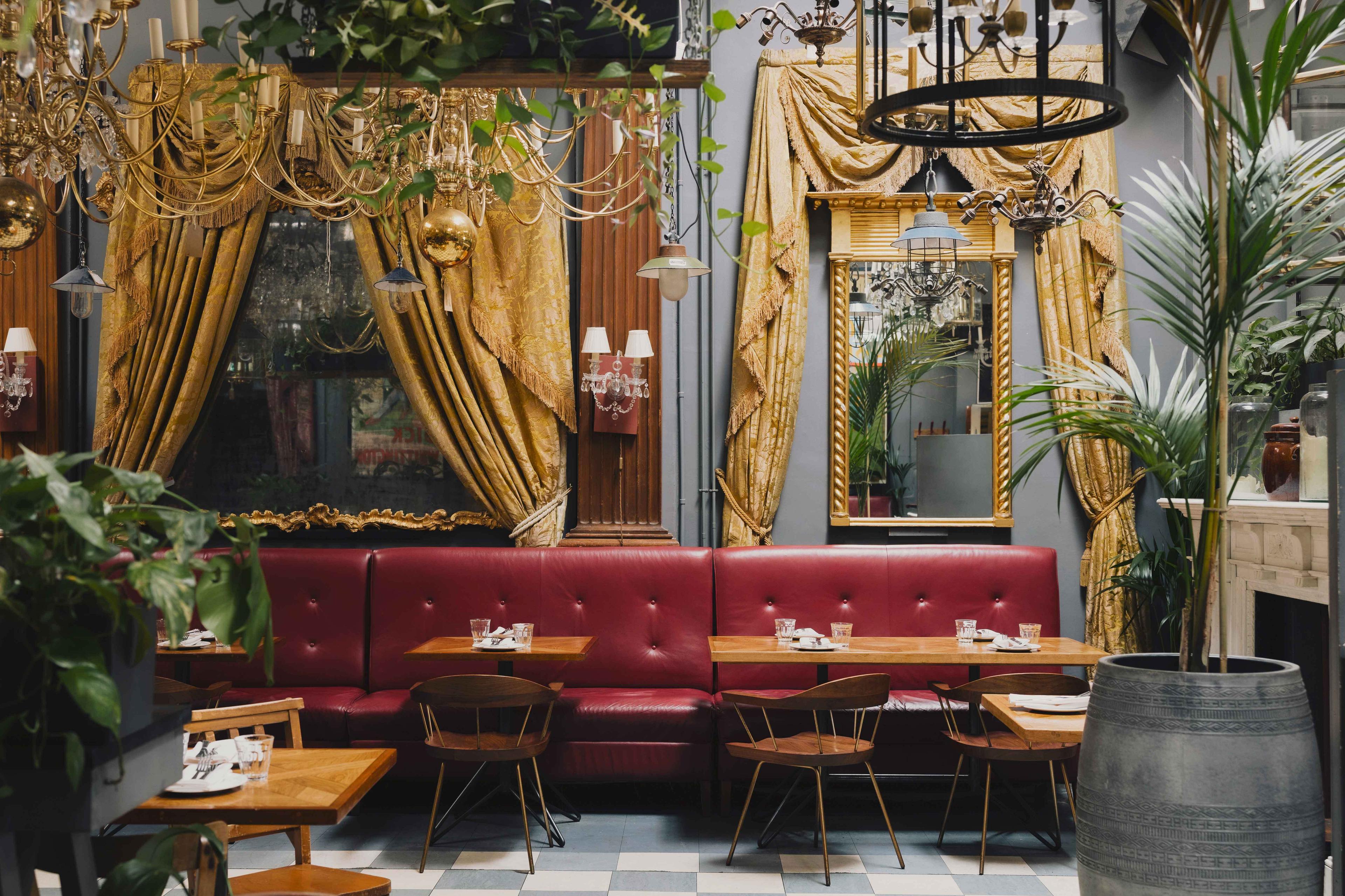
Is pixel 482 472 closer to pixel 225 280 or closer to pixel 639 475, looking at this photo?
pixel 639 475

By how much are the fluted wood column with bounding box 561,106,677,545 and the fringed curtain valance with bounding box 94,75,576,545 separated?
0.40ft

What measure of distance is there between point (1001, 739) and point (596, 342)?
8.39ft

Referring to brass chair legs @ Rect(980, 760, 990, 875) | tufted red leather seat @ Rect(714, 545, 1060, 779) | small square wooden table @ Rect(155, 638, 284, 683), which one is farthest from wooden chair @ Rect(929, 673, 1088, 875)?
small square wooden table @ Rect(155, 638, 284, 683)

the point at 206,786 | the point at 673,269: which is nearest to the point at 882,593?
the point at 673,269

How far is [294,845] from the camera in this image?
312 centimetres

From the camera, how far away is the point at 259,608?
1.03 meters

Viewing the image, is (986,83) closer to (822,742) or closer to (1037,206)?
(1037,206)

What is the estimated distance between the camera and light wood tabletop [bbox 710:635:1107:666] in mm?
4242

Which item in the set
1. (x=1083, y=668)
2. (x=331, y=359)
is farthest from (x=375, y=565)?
(x=1083, y=668)

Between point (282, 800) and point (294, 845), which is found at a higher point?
point (282, 800)

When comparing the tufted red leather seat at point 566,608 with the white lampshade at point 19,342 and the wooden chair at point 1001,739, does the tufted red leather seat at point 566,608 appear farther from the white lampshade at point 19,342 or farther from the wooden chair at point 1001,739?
the white lampshade at point 19,342

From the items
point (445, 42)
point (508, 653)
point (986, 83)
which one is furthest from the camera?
point (508, 653)

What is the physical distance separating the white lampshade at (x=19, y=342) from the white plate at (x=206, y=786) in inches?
149

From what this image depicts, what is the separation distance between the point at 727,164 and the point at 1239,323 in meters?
4.00
